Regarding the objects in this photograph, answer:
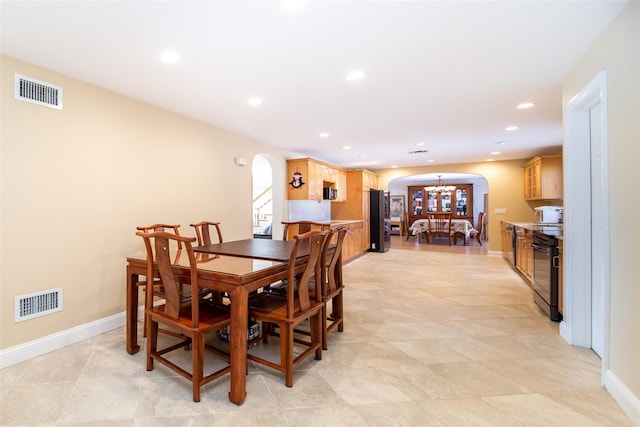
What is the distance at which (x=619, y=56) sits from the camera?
176 centimetres

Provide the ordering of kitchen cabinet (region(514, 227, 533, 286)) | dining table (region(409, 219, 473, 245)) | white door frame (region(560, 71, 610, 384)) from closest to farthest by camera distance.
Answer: white door frame (region(560, 71, 610, 384)) < kitchen cabinet (region(514, 227, 533, 286)) < dining table (region(409, 219, 473, 245))

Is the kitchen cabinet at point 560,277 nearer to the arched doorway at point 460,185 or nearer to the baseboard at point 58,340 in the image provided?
the baseboard at point 58,340

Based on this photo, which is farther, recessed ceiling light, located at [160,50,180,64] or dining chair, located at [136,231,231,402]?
recessed ceiling light, located at [160,50,180,64]

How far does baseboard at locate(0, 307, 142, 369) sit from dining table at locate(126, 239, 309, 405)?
0.64 m

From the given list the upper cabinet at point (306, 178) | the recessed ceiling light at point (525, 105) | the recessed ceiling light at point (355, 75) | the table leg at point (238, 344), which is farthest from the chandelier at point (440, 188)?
the table leg at point (238, 344)

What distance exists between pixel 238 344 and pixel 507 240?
640cm

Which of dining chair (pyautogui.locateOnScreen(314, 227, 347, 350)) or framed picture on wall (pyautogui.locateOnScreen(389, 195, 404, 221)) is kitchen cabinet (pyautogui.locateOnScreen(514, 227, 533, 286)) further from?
framed picture on wall (pyautogui.locateOnScreen(389, 195, 404, 221))

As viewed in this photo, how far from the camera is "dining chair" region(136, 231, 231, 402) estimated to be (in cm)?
177

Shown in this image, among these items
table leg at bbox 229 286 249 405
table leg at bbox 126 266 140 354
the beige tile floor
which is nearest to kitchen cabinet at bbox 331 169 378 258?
the beige tile floor

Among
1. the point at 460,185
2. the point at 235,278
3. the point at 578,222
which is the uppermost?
the point at 460,185

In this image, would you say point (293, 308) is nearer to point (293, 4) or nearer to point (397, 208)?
point (293, 4)

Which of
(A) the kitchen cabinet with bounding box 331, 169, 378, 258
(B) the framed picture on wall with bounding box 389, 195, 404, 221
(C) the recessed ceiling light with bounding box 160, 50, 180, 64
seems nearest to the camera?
(C) the recessed ceiling light with bounding box 160, 50, 180, 64

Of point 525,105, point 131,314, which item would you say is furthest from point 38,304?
point 525,105

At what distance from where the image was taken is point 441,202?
12.3 meters
